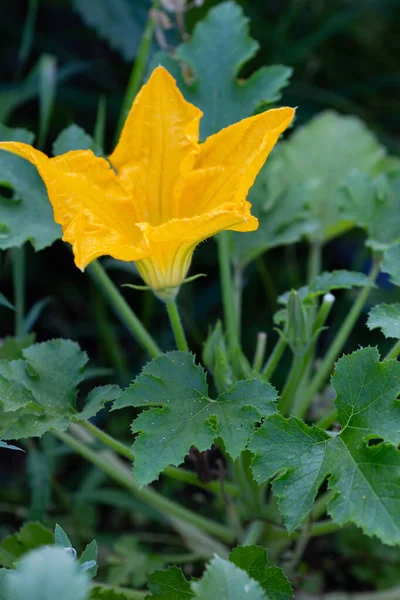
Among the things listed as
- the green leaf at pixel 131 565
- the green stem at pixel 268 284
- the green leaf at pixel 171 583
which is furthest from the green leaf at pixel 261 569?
the green stem at pixel 268 284

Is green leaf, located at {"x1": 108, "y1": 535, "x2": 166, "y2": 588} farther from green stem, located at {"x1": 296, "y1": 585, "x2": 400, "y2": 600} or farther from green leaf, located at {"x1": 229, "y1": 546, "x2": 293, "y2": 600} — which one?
green leaf, located at {"x1": 229, "y1": 546, "x2": 293, "y2": 600}

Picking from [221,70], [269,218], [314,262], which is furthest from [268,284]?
[221,70]

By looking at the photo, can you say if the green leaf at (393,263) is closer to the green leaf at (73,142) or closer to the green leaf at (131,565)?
the green leaf at (73,142)

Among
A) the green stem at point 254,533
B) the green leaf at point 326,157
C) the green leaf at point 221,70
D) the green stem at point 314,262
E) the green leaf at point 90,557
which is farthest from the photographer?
the green leaf at point 326,157

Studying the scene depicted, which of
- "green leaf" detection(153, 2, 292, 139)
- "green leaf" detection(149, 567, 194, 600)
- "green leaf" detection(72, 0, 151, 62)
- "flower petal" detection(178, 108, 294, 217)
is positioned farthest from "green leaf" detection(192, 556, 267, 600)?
"green leaf" detection(72, 0, 151, 62)

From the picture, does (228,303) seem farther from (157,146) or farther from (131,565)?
(131,565)

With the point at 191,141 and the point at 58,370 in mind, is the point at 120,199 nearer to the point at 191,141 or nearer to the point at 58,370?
the point at 191,141
